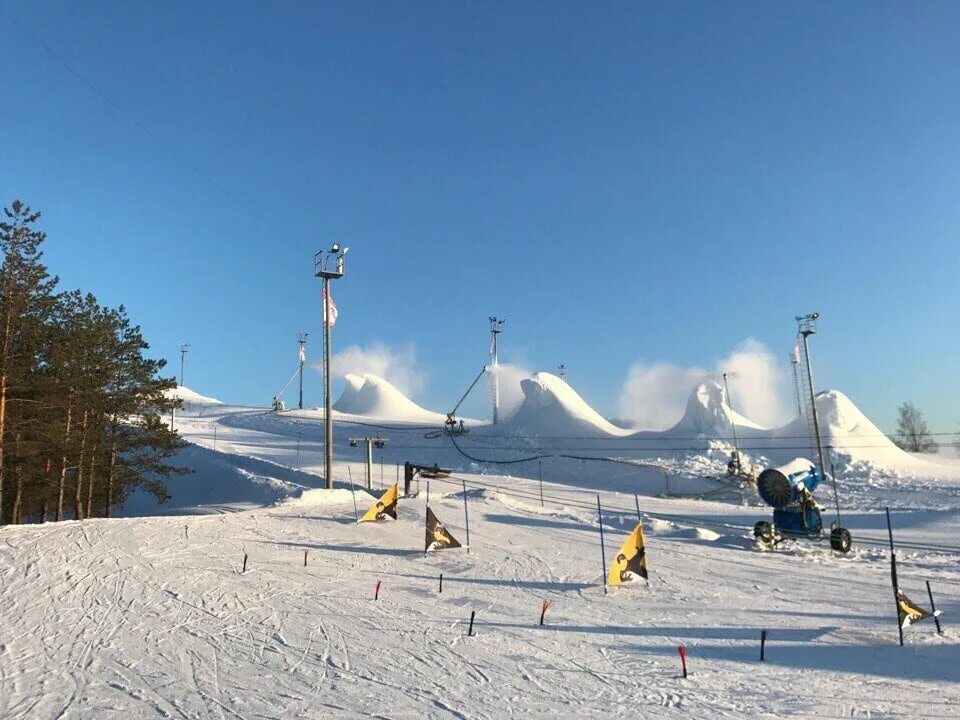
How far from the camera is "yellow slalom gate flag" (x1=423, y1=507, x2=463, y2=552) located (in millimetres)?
18734

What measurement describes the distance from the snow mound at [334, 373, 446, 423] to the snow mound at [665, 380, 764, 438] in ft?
170

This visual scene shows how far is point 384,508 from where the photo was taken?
23.2 metres

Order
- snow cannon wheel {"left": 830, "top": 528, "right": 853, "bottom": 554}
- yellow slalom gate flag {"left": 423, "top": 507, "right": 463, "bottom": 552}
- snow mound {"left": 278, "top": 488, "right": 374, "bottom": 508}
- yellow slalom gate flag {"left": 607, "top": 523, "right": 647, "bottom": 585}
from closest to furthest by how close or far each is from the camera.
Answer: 1. yellow slalom gate flag {"left": 607, "top": 523, "right": 647, "bottom": 585}
2. yellow slalom gate flag {"left": 423, "top": 507, "right": 463, "bottom": 552}
3. snow cannon wheel {"left": 830, "top": 528, "right": 853, "bottom": 554}
4. snow mound {"left": 278, "top": 488, "right": 374, "bottom": 508}

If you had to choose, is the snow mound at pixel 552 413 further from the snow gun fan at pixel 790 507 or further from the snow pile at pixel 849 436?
the snow gun fan at pixel 790 507

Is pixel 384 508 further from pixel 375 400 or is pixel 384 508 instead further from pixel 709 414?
pixel 375 400

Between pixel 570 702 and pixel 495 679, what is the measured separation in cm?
128

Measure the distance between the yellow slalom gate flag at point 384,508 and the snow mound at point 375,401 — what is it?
79678mm

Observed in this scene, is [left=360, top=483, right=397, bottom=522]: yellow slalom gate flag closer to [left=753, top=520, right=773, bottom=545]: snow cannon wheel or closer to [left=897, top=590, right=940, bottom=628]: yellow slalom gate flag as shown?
[left=753, top=520, right=773, bottom=545]: snow cannon wheel

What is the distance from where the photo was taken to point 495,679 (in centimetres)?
934

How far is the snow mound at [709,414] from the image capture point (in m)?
58.8

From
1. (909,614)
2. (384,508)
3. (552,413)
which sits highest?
(552,413)

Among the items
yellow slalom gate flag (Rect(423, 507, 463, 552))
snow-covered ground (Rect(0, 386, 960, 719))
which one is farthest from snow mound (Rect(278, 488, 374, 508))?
yellow slalom gate flag (Rect(423, 507, 463, 552))

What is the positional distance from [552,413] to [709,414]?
15032mm

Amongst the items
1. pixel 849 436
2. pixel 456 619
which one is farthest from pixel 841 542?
pixel 849 436
